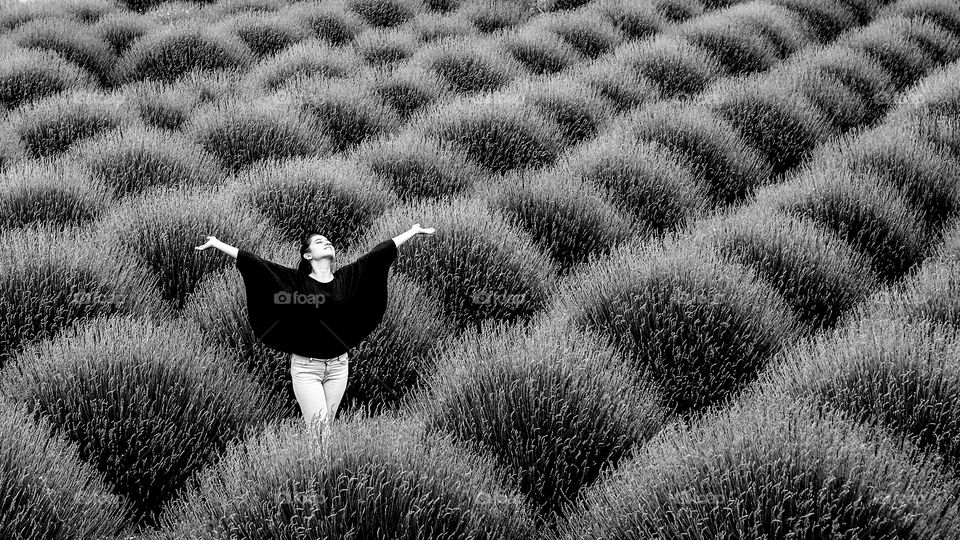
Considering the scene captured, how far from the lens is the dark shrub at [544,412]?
9.47 ft

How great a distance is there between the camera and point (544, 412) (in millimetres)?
2953

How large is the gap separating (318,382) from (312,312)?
0.99ft

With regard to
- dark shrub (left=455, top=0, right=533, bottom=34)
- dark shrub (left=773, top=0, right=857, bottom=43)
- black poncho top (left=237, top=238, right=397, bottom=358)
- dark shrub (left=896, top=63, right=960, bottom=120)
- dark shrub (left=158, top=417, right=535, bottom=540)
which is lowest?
dark shrub (left=158, top=417, right=535, bottom=540)

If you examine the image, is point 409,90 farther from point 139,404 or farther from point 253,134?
point 139,404

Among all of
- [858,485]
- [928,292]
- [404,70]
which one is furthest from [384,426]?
[404,70]

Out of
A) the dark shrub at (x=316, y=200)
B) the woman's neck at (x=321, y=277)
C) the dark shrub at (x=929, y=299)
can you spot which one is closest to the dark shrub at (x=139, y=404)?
the woman's neck at (x=321, y=277)

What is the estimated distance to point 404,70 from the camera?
22.7 feet

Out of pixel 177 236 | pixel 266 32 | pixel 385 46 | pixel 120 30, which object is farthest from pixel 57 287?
pixel 120 30

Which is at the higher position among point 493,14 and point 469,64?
point 493,14

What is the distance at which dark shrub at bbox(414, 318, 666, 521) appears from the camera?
2.89 m

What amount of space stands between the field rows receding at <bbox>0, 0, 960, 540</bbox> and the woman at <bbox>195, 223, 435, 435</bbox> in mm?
265

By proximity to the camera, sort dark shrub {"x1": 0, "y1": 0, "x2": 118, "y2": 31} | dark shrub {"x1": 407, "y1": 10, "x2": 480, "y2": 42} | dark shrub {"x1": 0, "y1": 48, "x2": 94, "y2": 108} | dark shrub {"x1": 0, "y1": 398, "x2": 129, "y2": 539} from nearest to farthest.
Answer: dark shrub {"x1": 0, "y1": 398, "x2": 129, "y2": 539}
dark shrub {"x1": 0, "y1": 48, "x2": 94, "y2": 108}
dark shrub {"x1": 407, "y1": 10, "x2": 480, "y2": 42}
dark shrub {"x1": 0, "y1": 0, "x2": 118, "y2": 31}

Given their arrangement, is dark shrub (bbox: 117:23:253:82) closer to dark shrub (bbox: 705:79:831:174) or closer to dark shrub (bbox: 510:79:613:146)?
dark shrub (bbox: 510:79:613:146)

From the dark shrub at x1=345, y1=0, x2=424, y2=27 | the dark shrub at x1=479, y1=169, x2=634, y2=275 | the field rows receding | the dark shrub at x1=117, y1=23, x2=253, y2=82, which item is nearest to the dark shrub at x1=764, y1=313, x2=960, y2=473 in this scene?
the field rows receding
